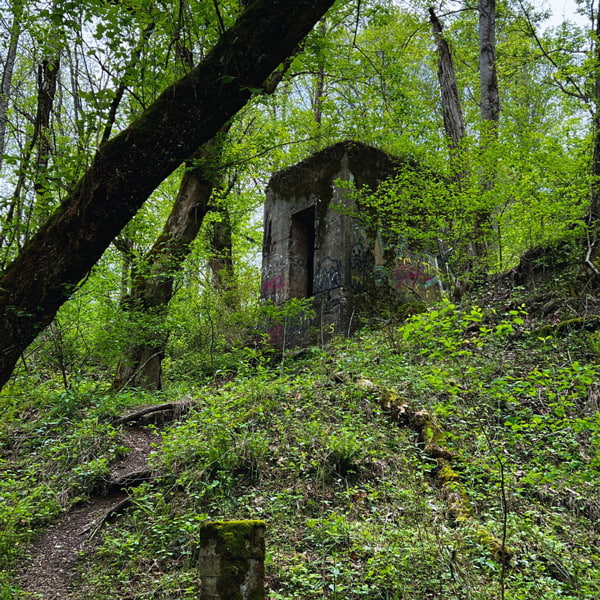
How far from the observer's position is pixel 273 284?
11.2 meters

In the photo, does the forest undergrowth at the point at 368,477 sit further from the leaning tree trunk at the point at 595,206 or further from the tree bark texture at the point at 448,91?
the tree bark texture at the point at 448,91

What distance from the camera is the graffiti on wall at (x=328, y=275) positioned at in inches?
381

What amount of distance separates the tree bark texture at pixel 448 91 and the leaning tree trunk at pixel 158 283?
5.31 meters

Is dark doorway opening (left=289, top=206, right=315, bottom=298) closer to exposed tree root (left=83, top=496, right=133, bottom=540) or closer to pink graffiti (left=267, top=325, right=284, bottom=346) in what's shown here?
pink graffiti (left=267, top=325, right=284, bottom=346)

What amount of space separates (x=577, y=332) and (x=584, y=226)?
1.74m

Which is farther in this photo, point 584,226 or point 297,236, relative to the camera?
point 297,236

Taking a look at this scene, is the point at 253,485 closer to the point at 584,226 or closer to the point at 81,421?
the point at 81,421

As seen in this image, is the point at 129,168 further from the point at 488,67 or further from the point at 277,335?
the point at 488,67

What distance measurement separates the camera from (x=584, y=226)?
6.88 meters

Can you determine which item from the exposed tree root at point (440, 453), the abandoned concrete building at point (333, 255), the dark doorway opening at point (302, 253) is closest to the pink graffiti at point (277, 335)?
the abandoned concrete building at point (333, 255)

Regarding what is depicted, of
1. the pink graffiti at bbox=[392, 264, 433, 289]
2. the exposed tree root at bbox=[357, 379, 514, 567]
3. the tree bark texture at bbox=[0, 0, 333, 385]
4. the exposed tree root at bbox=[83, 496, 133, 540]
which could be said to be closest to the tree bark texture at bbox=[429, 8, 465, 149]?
the pink graffiti at bbox=[392, 264, 433, 289]

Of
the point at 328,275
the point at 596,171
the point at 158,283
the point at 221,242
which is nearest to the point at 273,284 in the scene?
the point at 328,275

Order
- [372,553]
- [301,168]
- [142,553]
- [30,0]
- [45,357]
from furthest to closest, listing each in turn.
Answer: [301,168] → [45,357] → [30,0] → [142,553] → [372,553]

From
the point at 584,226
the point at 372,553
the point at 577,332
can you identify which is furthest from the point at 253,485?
the point at 584,226
